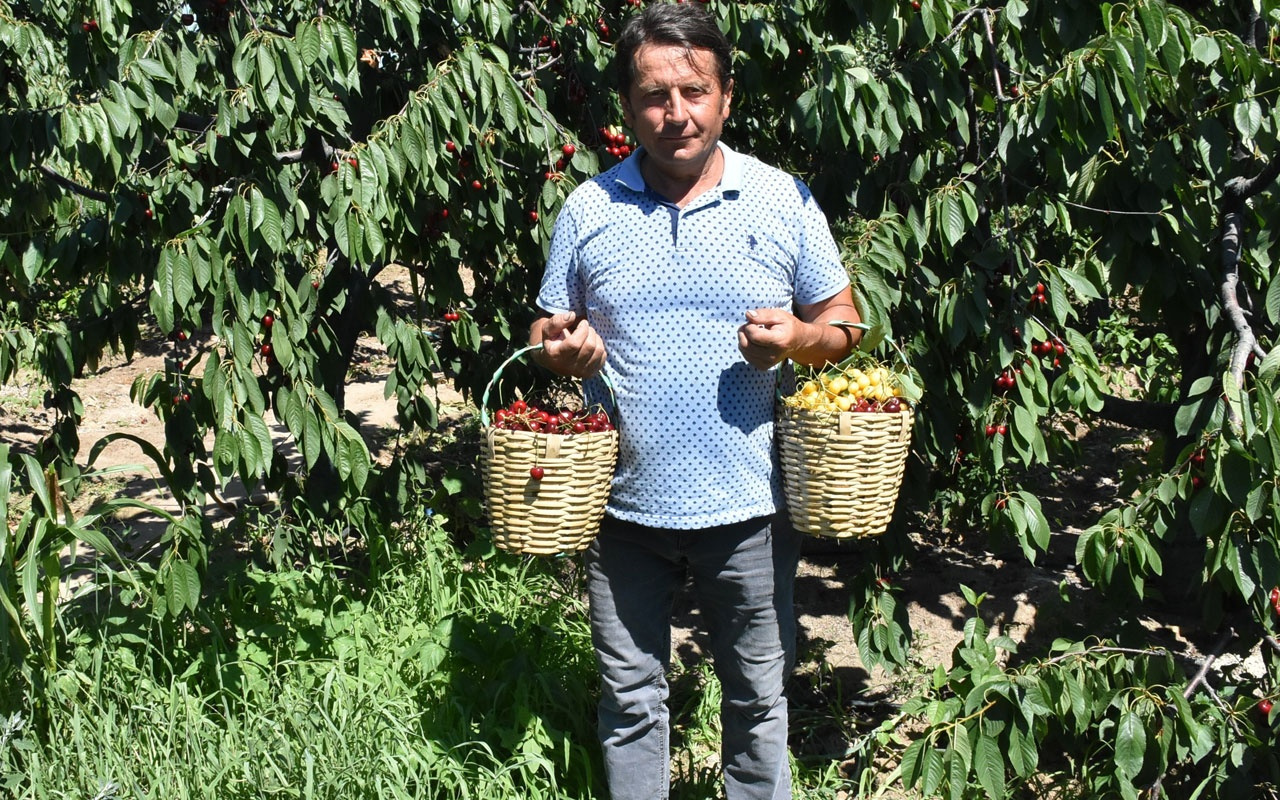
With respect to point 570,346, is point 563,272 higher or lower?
higher

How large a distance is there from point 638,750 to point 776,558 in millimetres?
453

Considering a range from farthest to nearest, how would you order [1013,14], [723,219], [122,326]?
[122,326] < [1013,14] < [723,219]

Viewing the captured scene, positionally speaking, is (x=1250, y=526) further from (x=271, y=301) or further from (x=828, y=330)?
(x=271, y=301)

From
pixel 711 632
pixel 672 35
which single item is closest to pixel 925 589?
pixel 711 632

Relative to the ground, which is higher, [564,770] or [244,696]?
[244,696]

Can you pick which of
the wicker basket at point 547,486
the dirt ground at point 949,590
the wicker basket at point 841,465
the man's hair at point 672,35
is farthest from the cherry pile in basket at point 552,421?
the dirt ground at point 949,590

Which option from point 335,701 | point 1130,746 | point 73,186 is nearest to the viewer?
point 1130,746

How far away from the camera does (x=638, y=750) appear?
2.30 m

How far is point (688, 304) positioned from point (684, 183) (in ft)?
0.69

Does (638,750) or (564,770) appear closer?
(638,750)

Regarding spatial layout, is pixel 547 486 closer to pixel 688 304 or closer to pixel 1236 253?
pixel 688 304

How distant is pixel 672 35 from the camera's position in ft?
6.43

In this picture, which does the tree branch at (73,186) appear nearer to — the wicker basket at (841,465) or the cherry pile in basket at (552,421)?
the cherry pile in basket at (552,421)

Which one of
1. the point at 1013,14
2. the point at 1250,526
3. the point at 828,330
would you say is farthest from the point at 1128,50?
the point at 1250,526
